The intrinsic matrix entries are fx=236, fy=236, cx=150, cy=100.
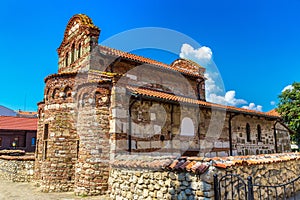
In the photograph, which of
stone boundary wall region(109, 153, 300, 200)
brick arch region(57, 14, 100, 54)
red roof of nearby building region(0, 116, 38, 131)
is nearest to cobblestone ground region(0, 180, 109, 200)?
stone boundary wall region(109, 153, 300, 200)

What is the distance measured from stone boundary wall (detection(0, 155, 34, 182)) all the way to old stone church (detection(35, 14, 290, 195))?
4.88 ft

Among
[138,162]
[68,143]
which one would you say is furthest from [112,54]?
[138,162]

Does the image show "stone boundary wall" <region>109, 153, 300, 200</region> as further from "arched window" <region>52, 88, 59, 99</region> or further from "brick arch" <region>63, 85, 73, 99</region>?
"arched window" <region>52, 88, 59, 99</region>

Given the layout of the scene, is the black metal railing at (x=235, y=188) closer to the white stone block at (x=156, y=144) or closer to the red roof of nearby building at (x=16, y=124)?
the white stone block at (x=156, y=144)

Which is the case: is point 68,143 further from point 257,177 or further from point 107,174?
point 257,177

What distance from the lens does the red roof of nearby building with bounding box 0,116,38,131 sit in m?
28.2

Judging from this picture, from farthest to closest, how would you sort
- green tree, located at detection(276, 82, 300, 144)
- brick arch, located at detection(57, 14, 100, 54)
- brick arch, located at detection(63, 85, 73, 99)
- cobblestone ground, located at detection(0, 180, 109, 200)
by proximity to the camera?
green tree, located at detection(276, 82, 300, 144)
brick arch, located at detection(57, 14, 100, 54)
brick arch, located at detection(63, 85, 73, 99)
cobblestone ground, located at detection(0, 180, 109, 200)

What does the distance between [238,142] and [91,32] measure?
10.2 metres

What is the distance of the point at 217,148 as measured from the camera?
41.3 ft

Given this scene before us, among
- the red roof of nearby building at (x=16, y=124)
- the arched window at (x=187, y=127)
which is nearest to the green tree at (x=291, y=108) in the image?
the arched window at (x=187, y=127)

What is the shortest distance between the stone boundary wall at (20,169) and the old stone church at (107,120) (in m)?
1.49

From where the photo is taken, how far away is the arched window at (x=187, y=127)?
36.6 ft

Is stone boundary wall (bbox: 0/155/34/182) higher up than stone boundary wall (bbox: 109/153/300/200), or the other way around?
stone boundary wall (bbox: 109/153/300/200)

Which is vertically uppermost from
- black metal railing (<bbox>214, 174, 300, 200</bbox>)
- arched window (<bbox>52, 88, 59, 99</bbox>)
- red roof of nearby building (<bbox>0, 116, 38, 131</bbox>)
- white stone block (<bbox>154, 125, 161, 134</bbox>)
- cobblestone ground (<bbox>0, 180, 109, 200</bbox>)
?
arched window (<bbox>52, 88, 59, 99</bbox>)
